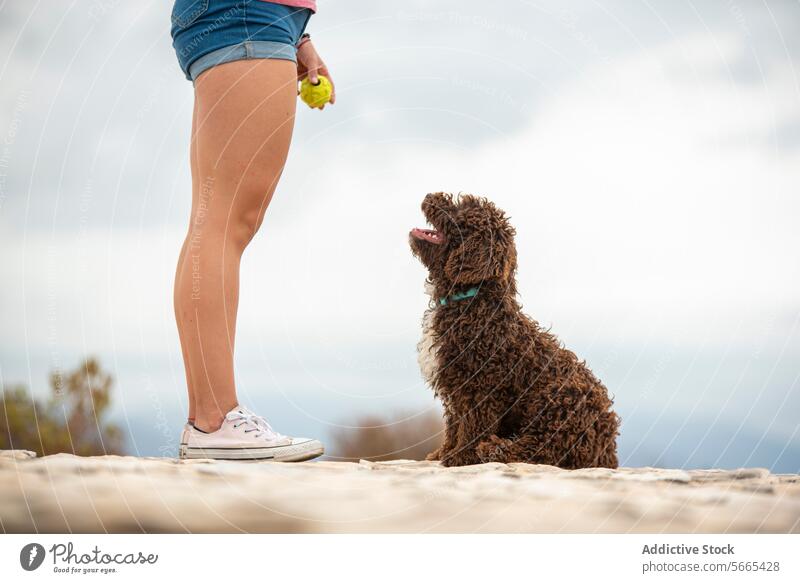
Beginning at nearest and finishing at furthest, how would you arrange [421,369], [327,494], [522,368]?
[327,494]
[522,368]
[421,369]

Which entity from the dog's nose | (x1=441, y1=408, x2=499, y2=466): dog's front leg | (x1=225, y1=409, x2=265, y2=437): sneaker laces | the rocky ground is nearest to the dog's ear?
the dog's nose

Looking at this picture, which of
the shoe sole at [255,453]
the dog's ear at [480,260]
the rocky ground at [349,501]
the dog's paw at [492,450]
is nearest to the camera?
the rocky ground at [349,501]

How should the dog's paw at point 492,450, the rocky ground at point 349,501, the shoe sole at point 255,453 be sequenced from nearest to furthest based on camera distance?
1. the rocky ground at point 349,501
2. the shoe sole at point 255,453
3. the dog's paw at point 492,450

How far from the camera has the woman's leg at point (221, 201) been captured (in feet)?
10.9

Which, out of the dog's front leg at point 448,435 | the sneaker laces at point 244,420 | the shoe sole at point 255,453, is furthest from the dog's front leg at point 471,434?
the sneaker laces at point 244,420

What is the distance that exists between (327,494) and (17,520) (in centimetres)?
116

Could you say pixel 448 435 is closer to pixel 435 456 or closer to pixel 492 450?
pixel 435 456

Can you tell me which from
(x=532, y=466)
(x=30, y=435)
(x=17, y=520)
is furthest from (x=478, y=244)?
(x=30, y=435)

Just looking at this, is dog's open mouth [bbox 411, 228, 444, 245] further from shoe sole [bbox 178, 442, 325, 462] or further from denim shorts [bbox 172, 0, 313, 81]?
shoe sole [bbox 178, 442, 325, 462]

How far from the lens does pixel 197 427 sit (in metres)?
3.42

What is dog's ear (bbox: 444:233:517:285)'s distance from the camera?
381 centimetres

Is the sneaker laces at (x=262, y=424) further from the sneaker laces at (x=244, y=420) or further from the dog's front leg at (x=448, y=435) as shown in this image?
the dog's front leg at (x=448, y=435)

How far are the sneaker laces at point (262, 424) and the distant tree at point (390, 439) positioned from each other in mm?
788
